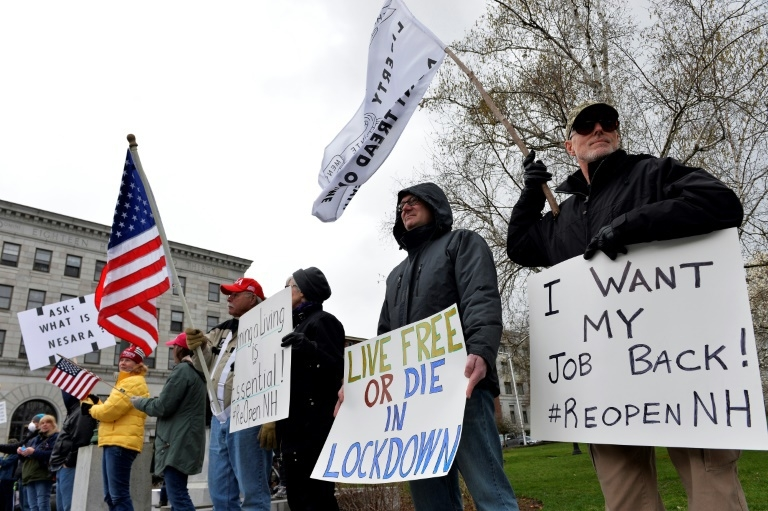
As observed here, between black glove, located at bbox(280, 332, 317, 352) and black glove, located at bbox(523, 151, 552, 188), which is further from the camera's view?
black glove, located at bbox(280, 332, 317, 352)

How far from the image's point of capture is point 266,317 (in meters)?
3.93

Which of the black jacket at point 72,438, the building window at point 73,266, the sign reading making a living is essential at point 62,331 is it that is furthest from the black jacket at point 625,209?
the building window at point 73,266

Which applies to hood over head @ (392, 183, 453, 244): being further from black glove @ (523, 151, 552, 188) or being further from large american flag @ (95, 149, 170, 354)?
large american flag @ (95, 149, 170, 354)

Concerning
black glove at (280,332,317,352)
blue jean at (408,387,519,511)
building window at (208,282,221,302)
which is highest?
building window at (208,282,221,302)

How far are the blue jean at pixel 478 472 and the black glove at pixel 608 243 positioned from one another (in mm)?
843

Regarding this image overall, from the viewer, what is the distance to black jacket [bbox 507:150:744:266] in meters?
2.17

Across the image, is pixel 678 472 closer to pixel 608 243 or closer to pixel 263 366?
pixel 608 243

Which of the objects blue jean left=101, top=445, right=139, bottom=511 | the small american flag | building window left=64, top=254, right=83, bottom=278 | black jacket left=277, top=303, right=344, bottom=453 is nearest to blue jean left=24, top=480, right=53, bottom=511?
the small american flag

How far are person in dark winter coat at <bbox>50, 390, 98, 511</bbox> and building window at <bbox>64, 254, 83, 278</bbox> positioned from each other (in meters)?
38.0

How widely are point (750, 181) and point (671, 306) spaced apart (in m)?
13.4

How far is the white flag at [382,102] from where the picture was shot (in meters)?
4.05

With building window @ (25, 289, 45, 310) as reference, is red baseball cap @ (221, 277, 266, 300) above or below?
below

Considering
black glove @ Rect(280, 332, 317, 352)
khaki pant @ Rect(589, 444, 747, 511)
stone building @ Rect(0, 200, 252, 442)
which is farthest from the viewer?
stone building @ Rect(0, 200, 252, 442)

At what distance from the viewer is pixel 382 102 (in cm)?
415
